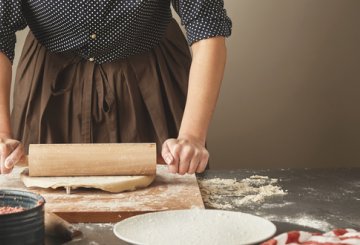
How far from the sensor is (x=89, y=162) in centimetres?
126

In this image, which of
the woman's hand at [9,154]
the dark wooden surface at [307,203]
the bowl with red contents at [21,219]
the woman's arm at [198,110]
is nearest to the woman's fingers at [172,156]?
the woman's arm at [198,110]

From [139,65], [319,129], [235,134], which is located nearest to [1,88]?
[139,65]

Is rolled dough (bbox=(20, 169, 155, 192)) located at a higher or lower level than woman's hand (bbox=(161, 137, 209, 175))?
lower

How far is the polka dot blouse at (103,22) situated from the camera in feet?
4.97

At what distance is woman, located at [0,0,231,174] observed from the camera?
1506 millimetres

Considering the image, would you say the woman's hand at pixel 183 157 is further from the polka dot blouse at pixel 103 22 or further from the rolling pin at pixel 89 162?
the polka dot blouse at pixel 103 22

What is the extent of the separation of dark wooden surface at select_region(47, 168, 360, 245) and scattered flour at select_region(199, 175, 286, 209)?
0.07ft

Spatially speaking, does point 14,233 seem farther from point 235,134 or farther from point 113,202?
point 235,134

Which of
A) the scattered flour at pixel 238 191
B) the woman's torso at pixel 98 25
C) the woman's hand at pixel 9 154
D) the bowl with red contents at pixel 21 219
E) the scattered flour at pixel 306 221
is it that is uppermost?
the woman's torso at pixel 98 25

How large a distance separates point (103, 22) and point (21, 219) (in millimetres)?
865

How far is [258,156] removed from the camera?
2605 millimetres

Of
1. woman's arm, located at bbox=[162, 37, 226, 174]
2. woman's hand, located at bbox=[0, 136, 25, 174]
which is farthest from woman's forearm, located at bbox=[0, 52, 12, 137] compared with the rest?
woman's arm, located at bbox=[162, 37, 226, 174]

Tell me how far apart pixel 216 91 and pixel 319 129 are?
1.28m

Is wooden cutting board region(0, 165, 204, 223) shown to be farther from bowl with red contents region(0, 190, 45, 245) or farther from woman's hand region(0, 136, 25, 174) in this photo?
bowl with red contents region(0, 190, 45, 245)
